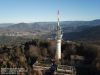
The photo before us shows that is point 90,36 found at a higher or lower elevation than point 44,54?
lower

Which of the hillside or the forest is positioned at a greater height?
the forest

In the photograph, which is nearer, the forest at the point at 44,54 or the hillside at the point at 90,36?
the forest at the point at 44,54

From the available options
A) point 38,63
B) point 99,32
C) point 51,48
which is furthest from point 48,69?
point 99,32

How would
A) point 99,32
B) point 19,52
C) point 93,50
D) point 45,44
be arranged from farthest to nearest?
point 99,32 → point 45,44 → point 19,52 → point 93,50

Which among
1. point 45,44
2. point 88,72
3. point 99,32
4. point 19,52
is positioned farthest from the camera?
point 99,32

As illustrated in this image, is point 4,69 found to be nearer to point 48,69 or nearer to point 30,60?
point 30,60

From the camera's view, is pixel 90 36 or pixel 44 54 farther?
pixel 90 36

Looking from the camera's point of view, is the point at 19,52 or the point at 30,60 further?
the point at 19,52

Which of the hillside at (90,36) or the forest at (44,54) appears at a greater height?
the forest at (44,54)

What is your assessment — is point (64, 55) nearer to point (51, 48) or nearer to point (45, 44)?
point (51, 48)

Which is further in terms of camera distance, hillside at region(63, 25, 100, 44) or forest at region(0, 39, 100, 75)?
hillside at region(63, 25, 100, 44)

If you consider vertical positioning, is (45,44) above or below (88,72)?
above
